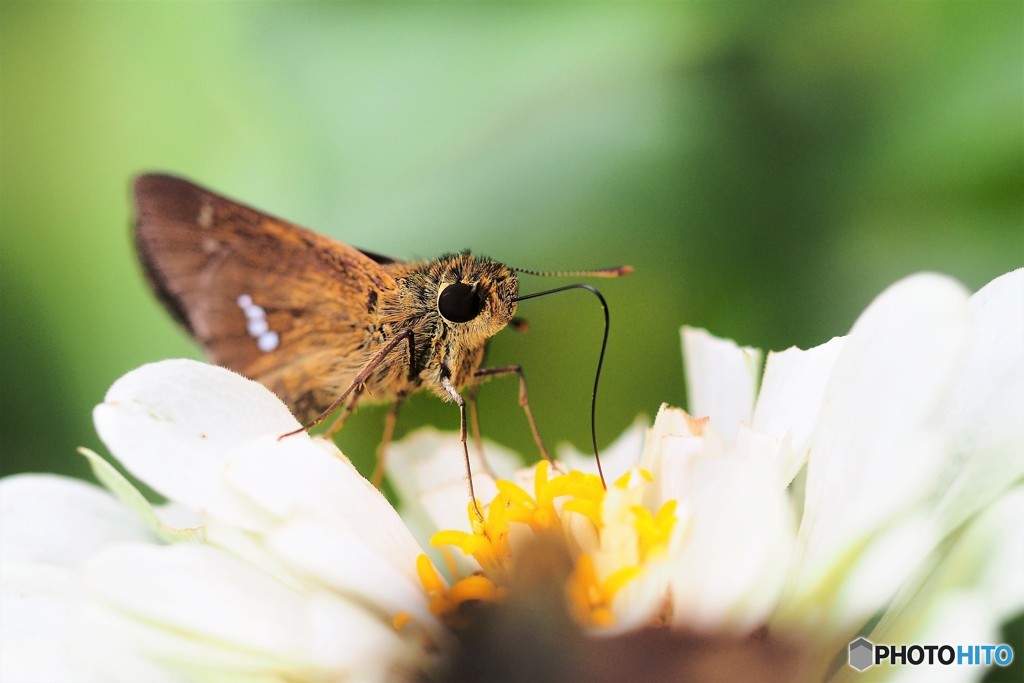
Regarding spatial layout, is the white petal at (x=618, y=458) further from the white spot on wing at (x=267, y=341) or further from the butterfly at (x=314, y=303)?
the white spot on wing at (x=267, y=341)

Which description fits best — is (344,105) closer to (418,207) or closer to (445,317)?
(418,207)

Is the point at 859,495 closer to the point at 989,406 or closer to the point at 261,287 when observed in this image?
the point at 989,406

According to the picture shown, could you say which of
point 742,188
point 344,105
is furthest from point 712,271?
point 344,105

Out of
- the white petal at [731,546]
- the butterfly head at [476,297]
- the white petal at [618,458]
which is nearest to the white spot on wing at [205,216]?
the butterfly head at [476,297]

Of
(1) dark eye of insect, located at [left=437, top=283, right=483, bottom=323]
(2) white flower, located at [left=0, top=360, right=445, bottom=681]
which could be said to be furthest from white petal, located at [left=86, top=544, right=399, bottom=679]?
(1) dark eye of insect, located at [left=437, top=283, right=483, bottom=323]

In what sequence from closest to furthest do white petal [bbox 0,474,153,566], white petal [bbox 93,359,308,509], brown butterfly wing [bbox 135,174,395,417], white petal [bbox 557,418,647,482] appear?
white petal [bbox 93,359,308,509], white petal [bbox 0,474,153,566], white petal [bbox 557,418,647,482], brown butterfly wing [bbox 135,174,395,417]

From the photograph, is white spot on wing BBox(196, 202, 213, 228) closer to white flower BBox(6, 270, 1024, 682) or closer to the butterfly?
the butterfly

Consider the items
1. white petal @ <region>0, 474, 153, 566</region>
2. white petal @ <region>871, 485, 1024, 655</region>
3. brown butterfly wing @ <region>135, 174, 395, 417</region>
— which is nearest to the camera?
white petal @ <region>871, 485, 1024, 655</region>
